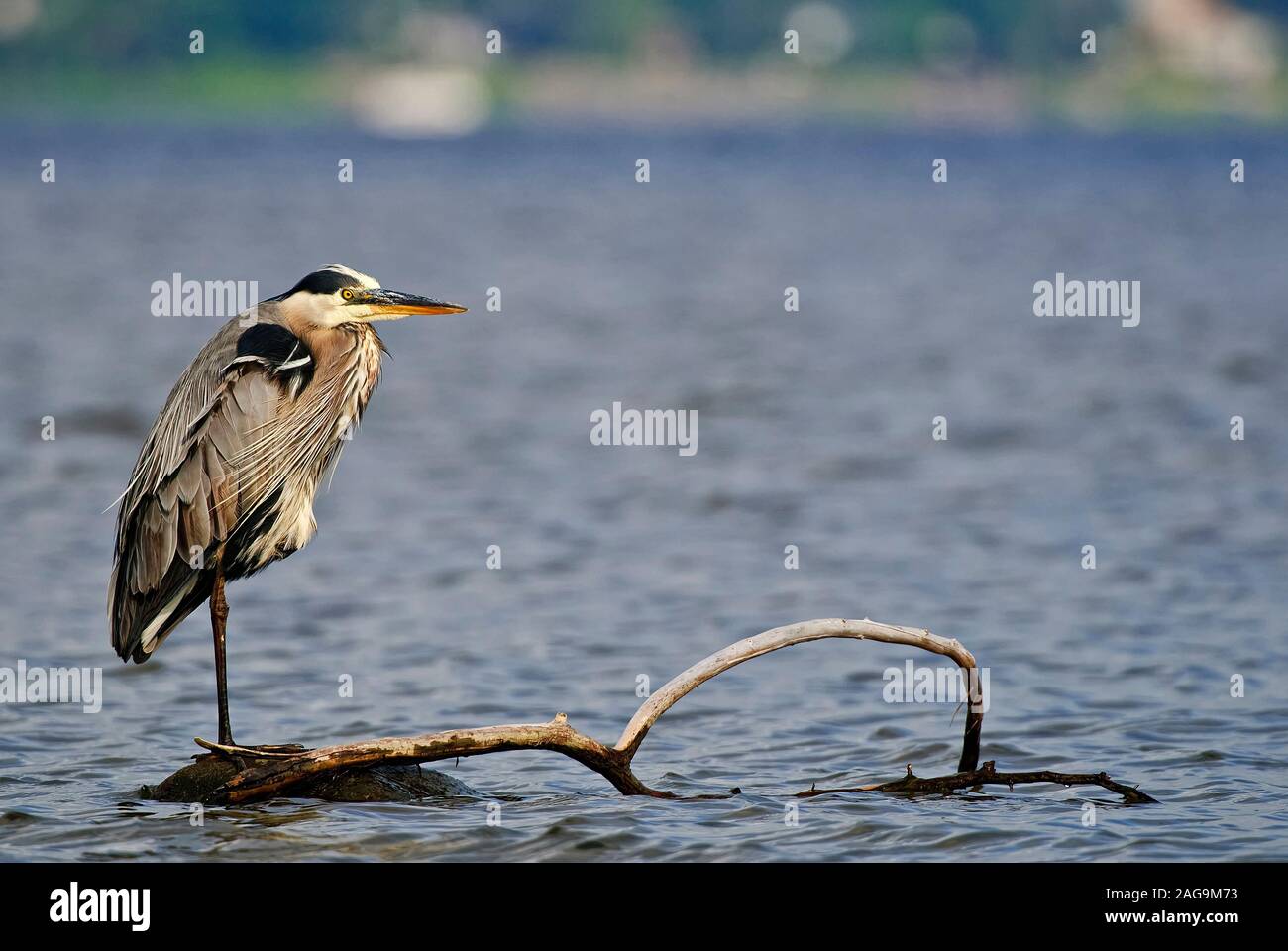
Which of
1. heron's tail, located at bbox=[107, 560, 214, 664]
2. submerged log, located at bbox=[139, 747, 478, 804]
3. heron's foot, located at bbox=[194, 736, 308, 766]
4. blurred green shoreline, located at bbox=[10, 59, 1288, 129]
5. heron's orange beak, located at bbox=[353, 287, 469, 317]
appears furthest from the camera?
blurred green shoreline, located at bbox=[10, 59, 1288, 129]

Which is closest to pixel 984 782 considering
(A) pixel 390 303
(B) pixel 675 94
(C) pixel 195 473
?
(A) pixel 390 303

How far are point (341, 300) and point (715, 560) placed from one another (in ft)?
17.8

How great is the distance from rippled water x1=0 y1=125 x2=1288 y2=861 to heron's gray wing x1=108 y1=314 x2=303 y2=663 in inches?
39.2

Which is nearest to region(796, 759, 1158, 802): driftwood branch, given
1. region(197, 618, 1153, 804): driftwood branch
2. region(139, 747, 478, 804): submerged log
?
region(197, 618, 1153, 804): driftwood branch

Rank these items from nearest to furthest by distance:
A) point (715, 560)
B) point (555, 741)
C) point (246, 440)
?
point (555, 741) → point (246, 440) → point (715, 560)

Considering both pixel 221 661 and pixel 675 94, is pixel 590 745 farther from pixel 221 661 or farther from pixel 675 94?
pixel 675 94

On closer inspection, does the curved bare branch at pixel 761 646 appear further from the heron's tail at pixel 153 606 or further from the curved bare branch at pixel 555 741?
the heron's tail at pixel 153 606

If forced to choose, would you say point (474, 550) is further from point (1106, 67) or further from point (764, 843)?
point (1106, 67)

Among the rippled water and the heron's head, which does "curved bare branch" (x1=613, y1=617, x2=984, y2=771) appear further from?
the heron's head

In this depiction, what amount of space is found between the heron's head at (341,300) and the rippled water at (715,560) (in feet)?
6.99

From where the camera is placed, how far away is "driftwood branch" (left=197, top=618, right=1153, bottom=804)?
24.3 feet

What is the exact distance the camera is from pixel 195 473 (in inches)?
329

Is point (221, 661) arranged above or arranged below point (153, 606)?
below

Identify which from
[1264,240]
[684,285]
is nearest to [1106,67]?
[1264,240]
